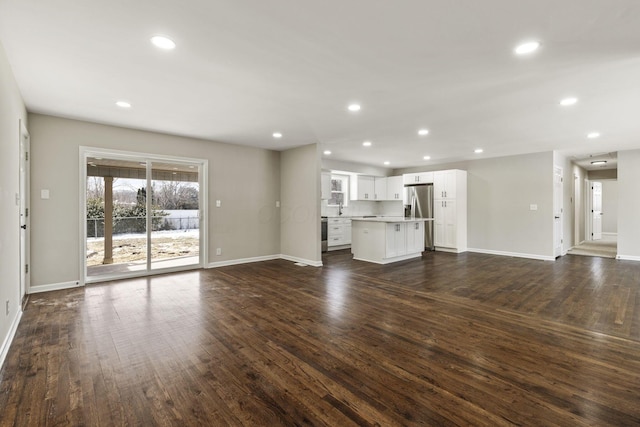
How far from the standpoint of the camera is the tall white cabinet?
7.97m

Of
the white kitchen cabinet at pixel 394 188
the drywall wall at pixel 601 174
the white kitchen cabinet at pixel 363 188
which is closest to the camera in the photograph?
the white kitchen cabinet at pixel 363 188

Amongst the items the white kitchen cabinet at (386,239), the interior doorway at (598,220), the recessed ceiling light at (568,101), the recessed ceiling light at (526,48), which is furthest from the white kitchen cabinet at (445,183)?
the recessed ceiling light at (526,48)

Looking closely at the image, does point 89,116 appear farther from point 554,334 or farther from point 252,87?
point 554,334

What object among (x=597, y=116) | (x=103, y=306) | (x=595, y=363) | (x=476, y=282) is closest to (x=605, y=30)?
(x=595, y=363)

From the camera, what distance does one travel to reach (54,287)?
4395 mm

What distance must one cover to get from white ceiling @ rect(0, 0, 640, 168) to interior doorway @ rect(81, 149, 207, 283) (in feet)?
2.43

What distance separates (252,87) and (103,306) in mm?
3072

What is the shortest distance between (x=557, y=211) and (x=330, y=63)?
6.88m

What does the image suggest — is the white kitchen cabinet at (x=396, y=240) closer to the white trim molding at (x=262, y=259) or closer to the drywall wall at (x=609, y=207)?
the white trim molding at (x=262, y=259)

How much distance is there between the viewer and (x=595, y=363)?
2.31 m

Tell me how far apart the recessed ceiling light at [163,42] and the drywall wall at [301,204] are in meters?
3.78

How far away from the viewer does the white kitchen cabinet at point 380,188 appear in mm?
9487

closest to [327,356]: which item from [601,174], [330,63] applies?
[330,63]

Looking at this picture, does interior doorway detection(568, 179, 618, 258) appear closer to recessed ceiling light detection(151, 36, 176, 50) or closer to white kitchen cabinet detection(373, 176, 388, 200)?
white kitchen cabinet detection(373, 176, 388, 200)
